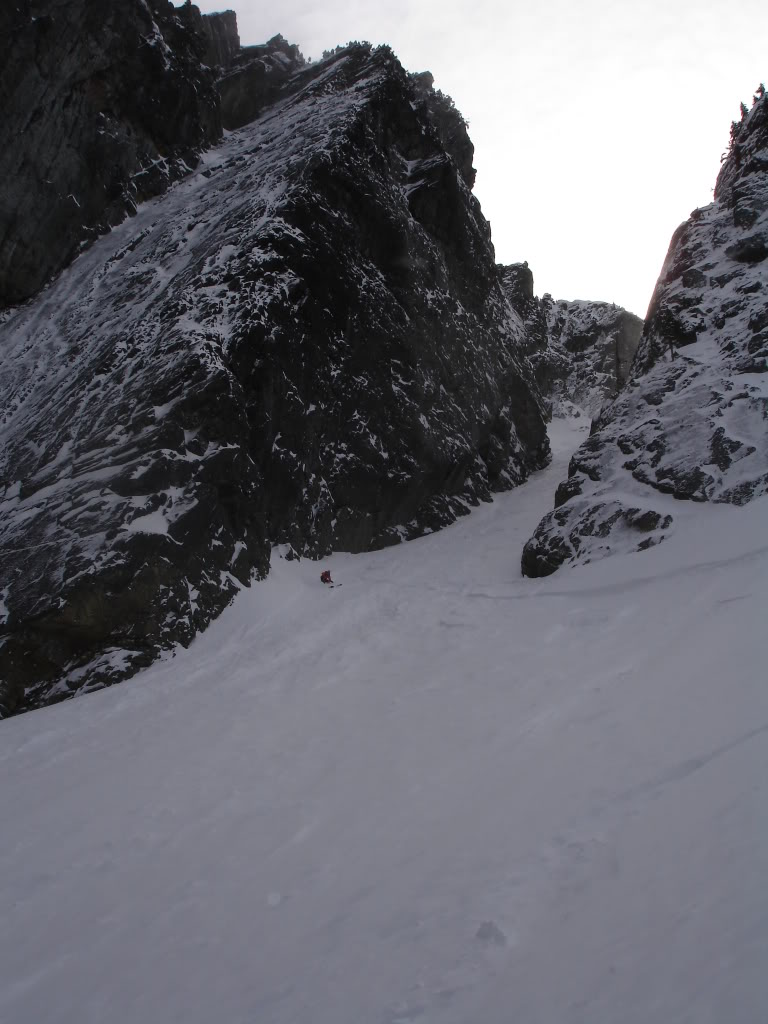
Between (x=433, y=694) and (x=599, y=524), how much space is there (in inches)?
253

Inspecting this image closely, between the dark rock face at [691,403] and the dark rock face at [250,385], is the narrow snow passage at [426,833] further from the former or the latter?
the dark rock face at [691,403]

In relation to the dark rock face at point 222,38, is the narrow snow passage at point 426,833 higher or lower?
lower

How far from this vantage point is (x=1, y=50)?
18359 mm

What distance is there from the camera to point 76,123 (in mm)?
19484

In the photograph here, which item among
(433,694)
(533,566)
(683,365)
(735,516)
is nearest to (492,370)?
(683,365)

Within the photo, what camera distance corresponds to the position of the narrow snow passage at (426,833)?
251 centimetres

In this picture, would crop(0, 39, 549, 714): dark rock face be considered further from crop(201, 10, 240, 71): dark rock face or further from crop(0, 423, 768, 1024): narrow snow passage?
crop(201, 10, 240, 71): dark rock face

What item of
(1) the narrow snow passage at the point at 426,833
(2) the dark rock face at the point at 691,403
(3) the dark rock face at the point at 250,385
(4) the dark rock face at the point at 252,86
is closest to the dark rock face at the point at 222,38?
(4) the dark rock face at the point at 252,86

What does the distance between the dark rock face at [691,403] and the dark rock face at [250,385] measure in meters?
6.21

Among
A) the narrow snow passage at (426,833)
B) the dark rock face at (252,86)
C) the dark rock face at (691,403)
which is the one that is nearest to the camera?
the narrow snow passage at (426,833)

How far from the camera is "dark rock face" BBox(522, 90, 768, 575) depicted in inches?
439

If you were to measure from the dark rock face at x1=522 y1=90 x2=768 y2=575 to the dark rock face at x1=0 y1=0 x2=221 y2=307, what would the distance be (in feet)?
59.7

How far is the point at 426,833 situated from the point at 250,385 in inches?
454

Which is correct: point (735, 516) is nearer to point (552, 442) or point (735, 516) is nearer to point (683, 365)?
point (683, 365)
